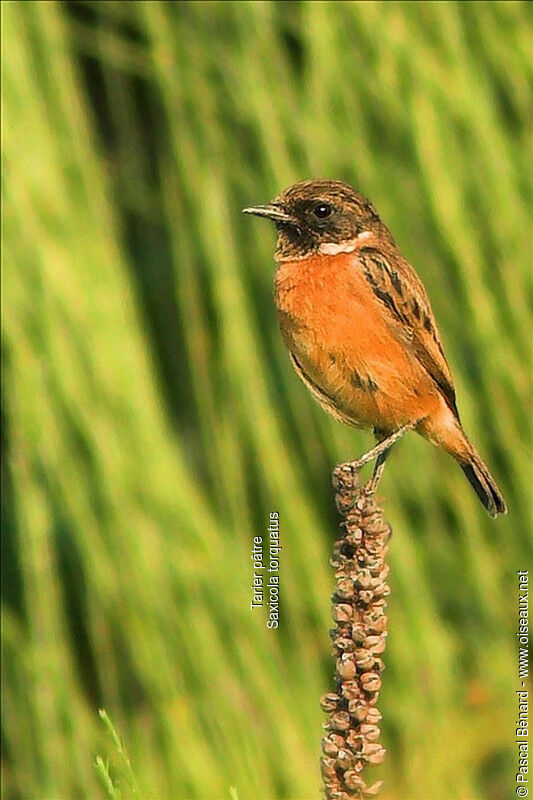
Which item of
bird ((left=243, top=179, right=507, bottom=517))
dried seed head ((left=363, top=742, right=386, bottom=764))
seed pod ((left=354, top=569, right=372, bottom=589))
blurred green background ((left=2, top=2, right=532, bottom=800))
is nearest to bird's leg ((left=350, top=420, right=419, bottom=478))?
bird ((left=243, top=179, right=507, bottom=517))

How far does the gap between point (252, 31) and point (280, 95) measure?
10 centimetres

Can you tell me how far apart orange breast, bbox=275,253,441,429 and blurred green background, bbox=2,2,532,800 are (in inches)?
16.9

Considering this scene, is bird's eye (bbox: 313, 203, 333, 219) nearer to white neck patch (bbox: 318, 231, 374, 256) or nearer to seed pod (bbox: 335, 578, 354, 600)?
white neck patch (bbox: 318, 231, 374, 256)

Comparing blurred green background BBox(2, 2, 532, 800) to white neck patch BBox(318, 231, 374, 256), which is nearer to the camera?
white neck patch BBox(318, 231, 374, 256)

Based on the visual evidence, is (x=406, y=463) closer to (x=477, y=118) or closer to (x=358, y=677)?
(x=477, y=118)

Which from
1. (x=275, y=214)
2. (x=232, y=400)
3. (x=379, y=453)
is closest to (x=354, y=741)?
(x=379, y=453)

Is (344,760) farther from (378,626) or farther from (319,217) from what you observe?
(319,217)

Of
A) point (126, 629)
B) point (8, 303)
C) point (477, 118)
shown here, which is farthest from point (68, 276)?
point (477, 118)

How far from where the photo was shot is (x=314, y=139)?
2.11 metres

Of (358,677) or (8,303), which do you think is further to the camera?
(8,303)

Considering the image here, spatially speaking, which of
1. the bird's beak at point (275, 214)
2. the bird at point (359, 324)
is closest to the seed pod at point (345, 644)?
the bird at point (359, 324)

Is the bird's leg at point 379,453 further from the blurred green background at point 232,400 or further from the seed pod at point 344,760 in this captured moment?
the blurred green background at point 232,400

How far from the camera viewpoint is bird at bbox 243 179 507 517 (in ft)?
4.99

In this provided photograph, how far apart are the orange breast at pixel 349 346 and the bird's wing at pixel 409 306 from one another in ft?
0.04
